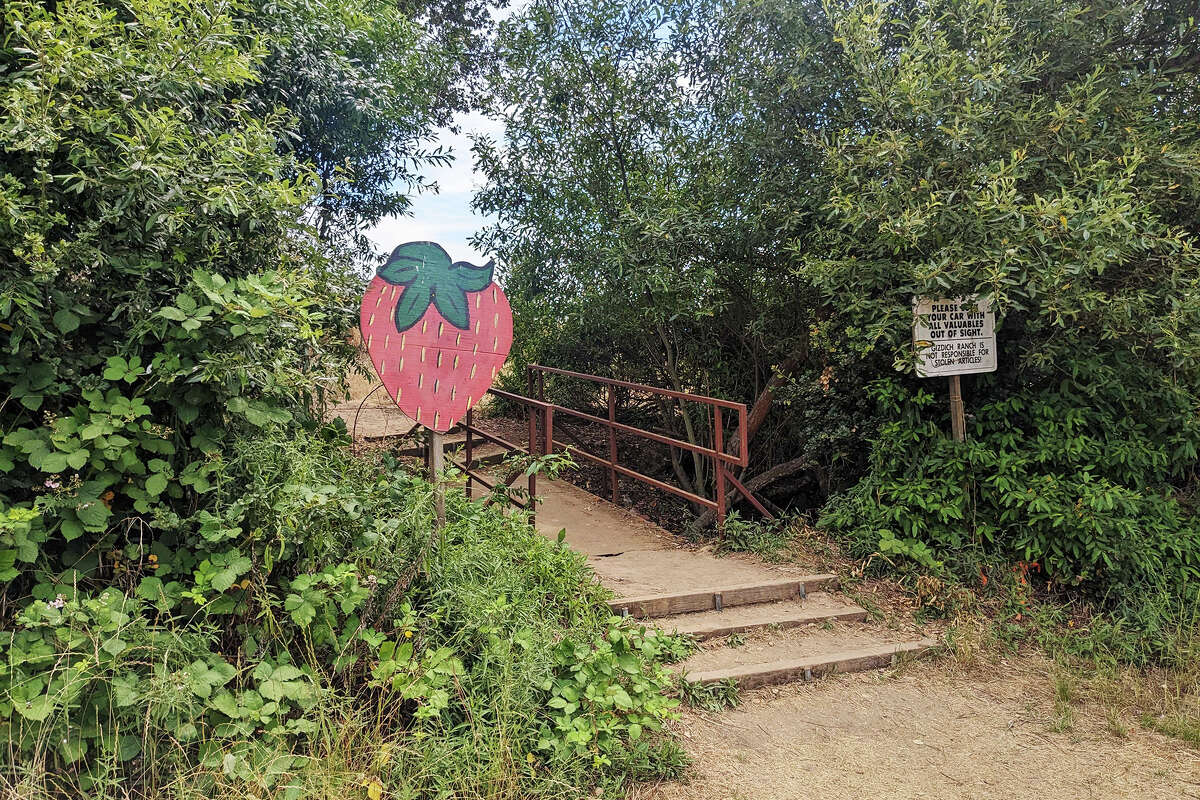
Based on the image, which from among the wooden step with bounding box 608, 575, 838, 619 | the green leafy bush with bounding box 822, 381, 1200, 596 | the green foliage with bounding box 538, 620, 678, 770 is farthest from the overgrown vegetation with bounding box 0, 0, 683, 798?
the green leafy bush with bounding box 822, 381, 1200, 596

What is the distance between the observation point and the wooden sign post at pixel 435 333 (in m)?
3.43

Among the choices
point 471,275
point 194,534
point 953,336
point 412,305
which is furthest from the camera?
point 953,336

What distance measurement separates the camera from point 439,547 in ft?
11.7

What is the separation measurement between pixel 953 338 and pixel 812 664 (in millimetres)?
2538

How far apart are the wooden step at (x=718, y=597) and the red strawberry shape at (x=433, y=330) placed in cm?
162

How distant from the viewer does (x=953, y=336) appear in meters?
5.30

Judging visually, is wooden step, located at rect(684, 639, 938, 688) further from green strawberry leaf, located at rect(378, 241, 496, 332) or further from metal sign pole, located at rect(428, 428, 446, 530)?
green strawberry leaf, located at rect(378, 241, 496, 332)

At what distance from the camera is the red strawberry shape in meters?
3.43

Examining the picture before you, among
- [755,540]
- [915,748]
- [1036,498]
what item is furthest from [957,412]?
[915,748]

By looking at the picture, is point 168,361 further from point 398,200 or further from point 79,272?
point 398,200

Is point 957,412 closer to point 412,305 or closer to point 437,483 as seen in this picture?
point 437,483

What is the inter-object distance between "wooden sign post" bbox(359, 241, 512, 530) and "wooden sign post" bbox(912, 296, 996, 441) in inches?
120

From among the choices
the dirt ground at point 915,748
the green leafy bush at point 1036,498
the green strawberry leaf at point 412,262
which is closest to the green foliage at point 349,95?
the green strawberry leaf at point 412,262

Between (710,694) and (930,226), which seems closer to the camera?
(710,694)
